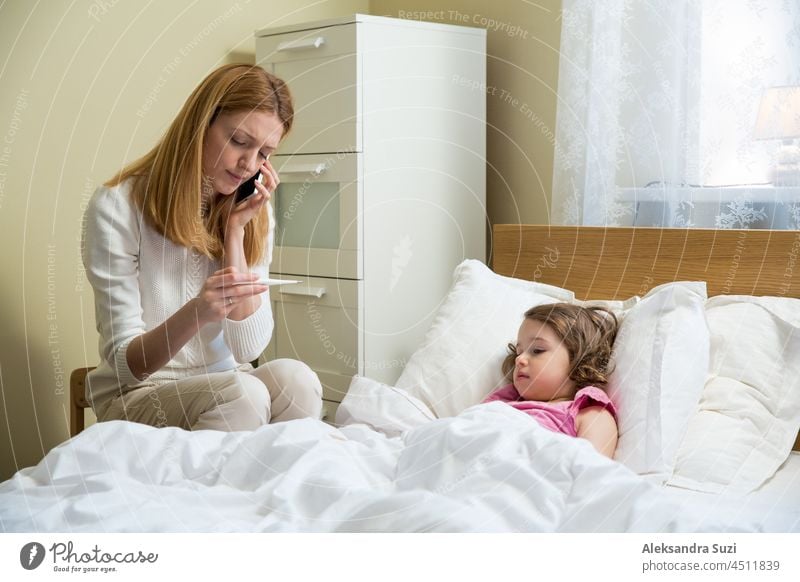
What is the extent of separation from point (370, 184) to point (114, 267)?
2.62ft

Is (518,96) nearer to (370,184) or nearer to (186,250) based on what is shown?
(370,184)

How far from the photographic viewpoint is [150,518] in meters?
1.02

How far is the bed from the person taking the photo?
1020 millimetres

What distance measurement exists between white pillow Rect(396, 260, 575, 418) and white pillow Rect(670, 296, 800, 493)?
376mm

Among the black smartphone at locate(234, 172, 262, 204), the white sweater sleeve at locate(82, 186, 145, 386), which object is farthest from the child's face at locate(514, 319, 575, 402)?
the white sweater sleeve at locate(82, 186, 145, 386)

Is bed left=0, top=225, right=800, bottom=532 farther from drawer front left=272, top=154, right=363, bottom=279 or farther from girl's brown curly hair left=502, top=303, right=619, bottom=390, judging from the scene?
drawer front left=272, top=154, right=363, bottom=279

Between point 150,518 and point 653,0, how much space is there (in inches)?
62.4

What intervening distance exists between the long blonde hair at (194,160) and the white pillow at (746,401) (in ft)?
2.77

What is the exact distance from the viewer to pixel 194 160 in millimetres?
1462

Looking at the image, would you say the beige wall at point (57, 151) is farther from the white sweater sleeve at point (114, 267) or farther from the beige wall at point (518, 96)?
the beige wall at point (518, 96)

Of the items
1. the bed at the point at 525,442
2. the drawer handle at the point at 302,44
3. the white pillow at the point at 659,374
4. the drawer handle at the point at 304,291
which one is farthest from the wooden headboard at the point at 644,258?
the drawer handle at the point at 302,44
